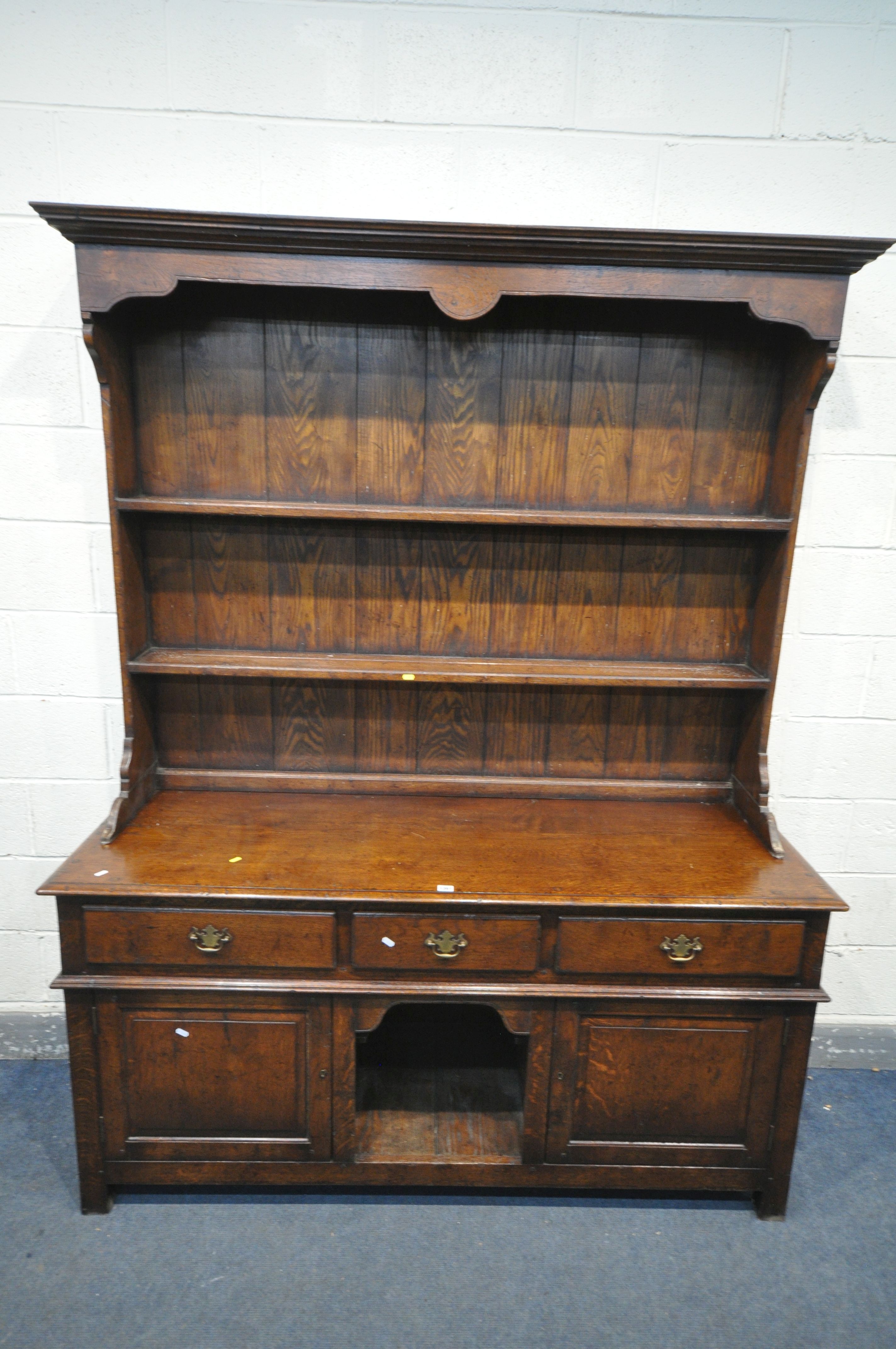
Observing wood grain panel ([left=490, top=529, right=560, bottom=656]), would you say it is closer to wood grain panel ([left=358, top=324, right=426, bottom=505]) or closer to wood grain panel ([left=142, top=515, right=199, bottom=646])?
wood grain panel ([left=358, top=324, right=426, bottom=505])

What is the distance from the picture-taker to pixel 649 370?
196cm

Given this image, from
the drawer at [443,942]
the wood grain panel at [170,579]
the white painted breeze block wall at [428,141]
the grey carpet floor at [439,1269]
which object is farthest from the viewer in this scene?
the wood grain panel at [170,579]

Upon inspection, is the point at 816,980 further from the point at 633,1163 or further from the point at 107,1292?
the point at 107,1292

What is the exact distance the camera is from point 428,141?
1924 mm

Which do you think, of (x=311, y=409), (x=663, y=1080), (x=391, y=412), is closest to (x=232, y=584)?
(x=311, y=409)

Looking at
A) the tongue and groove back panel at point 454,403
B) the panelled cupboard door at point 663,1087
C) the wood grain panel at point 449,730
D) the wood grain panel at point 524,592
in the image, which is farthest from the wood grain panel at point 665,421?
the panelled cupboard door at point 663,1087

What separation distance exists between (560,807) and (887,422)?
125 centimetres

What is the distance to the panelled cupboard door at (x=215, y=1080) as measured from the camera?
179 cm

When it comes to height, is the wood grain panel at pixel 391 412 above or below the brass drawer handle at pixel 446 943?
above

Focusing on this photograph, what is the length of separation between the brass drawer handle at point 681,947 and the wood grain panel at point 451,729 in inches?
25.2

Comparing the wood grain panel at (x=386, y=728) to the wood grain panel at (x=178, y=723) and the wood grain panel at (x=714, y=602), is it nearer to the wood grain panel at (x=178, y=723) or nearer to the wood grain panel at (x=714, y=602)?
the wood grain panel at (x=178, y=723)

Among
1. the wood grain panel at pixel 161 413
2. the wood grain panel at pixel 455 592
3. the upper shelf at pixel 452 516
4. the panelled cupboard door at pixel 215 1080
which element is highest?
the wood grain panel at pixel 161 413

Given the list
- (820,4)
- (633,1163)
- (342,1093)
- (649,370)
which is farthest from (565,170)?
(633,1163)

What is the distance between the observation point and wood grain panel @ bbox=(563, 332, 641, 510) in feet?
6.38
